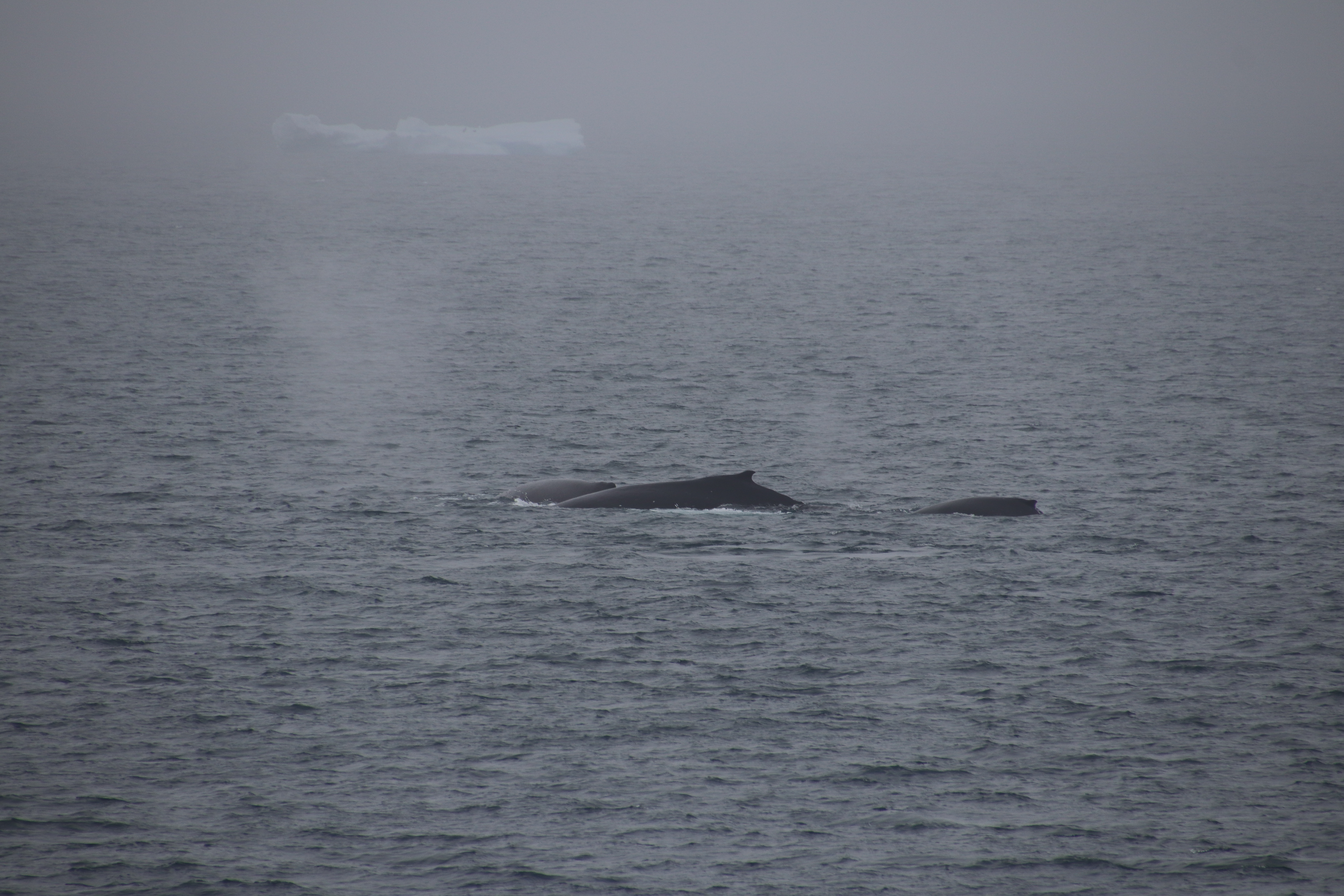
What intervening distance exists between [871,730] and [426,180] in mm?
149888

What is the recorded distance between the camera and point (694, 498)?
1558 inches

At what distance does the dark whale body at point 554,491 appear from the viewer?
40.1 m

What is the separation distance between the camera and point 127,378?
5669cm

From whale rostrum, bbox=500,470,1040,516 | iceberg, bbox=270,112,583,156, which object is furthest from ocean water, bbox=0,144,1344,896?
iceberg, bbox=270,112,583,156

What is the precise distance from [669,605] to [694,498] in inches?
283

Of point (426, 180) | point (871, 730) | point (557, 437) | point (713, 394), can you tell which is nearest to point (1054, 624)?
point (871, 730)

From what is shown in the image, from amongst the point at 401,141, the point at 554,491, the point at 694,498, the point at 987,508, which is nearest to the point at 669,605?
the point at 694,498

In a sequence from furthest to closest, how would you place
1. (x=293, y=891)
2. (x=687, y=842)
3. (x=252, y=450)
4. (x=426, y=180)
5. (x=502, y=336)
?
1. (x=426, y=180)
2. (x=502, y=336)
3. (x=252, y=450)
4. (x=687, y=842)
5. (x=293, y=891)

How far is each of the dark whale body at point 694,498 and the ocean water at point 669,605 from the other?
56 cm

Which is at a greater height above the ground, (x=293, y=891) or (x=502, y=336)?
(x=502, y=336)

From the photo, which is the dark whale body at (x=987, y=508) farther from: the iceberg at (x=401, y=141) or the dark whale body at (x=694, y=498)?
the iceberg at (x=401, y=141)

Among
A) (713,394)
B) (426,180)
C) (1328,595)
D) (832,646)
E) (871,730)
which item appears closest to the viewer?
(871,730)

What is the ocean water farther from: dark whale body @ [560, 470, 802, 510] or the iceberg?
the iceberg

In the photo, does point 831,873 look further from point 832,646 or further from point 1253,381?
point 1253,381
